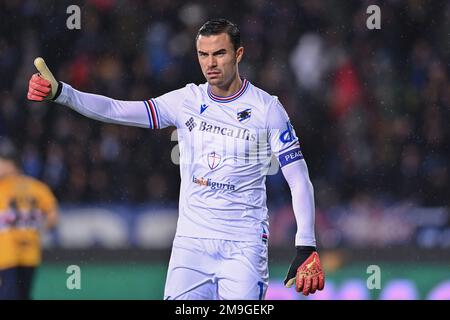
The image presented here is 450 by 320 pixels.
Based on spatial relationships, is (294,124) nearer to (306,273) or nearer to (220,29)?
(220,29)

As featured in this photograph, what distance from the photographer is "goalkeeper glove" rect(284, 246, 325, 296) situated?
6156mm

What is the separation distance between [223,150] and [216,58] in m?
0.53

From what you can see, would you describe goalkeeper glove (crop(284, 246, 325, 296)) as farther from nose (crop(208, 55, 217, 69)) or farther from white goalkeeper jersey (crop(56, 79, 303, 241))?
nose (crop(208, 55, 217, 69))

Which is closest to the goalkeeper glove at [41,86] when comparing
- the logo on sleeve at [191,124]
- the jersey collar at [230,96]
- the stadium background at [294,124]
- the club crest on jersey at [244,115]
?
the logo on sleeve at [191,124]

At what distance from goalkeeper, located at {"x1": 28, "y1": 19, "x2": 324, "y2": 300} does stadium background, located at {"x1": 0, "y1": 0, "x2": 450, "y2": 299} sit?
353 centimetres

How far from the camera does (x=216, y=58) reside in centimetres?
632

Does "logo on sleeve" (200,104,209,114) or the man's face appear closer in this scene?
the man's face

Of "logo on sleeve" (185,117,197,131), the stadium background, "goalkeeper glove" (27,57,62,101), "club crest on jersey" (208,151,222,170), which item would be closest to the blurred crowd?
the stadium background

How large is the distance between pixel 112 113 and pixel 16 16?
17.3ft

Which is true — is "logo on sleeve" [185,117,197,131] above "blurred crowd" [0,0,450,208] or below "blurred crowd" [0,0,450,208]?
below

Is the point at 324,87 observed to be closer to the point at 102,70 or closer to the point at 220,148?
the point at 102,70

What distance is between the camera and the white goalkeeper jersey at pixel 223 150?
20.5ft

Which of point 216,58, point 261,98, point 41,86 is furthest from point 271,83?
point 41,86
